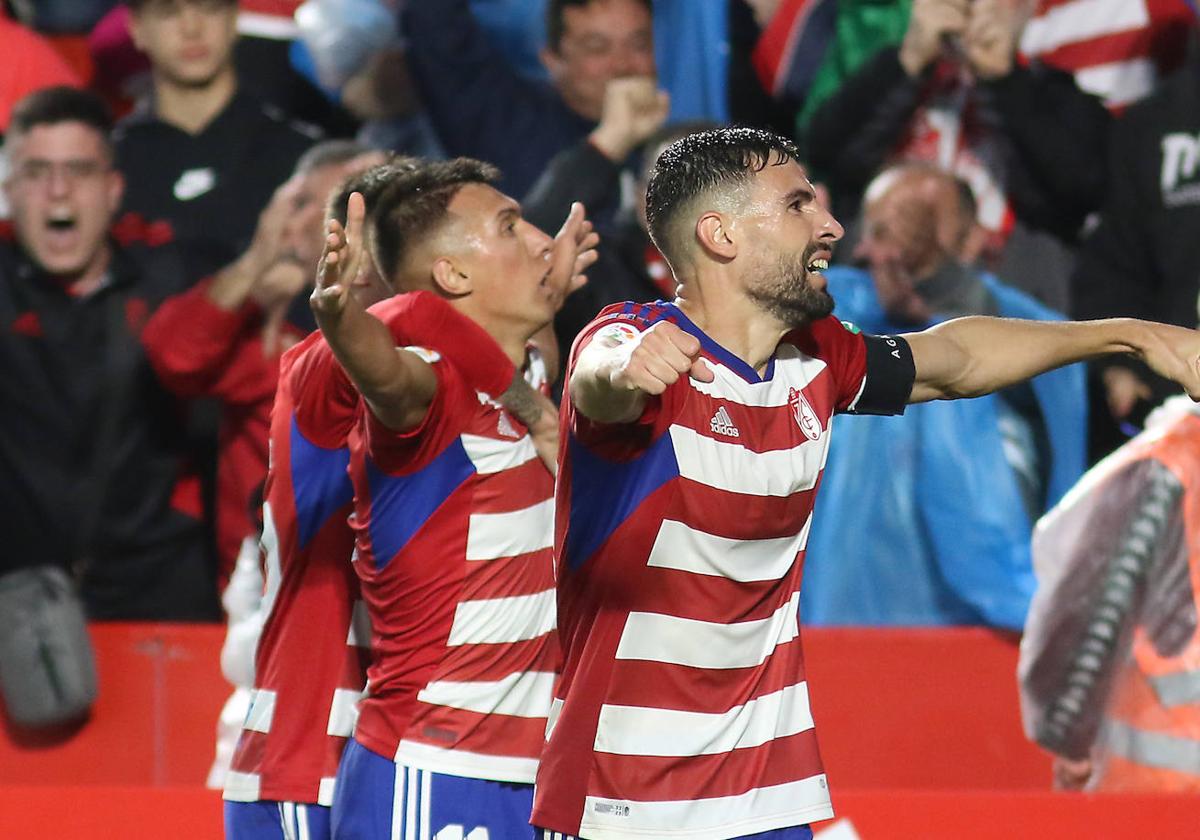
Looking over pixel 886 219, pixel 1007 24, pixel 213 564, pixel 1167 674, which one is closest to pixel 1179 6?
pixel 1007 24

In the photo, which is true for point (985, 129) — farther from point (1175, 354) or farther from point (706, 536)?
point (706, 536)

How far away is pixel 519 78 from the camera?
600 cm

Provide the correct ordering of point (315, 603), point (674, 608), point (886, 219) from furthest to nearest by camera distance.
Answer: point (886, 219) < point (315, 603) < point (674, 608)

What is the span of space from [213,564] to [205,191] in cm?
121

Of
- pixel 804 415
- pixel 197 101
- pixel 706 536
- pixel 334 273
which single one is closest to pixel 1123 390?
pixel 804 415

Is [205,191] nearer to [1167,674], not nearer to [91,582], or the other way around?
[91,582]

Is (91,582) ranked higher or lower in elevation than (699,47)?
lower

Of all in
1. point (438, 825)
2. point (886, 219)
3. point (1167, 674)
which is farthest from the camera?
point (886, 219)

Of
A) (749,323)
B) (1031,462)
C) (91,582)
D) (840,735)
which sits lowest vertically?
(840,735)

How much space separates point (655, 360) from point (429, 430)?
3.09ft

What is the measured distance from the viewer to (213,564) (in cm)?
538

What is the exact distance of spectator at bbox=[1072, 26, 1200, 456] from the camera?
5500 mm

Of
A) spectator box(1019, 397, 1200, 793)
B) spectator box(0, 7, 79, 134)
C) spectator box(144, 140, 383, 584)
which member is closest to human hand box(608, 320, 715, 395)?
spectator box(1019, 397, 1200, 793)

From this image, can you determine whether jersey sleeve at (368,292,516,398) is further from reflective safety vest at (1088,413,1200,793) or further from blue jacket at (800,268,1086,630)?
blue jacket at (800,268,1086,630)
